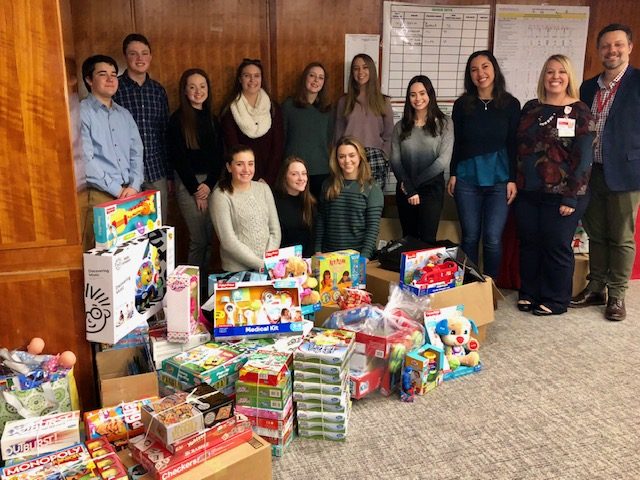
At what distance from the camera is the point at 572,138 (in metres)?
3.00

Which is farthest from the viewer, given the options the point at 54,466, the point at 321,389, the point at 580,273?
the point at 580,273

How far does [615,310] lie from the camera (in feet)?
10.5

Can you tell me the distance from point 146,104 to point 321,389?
2.01m

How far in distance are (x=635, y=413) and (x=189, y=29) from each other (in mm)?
3193

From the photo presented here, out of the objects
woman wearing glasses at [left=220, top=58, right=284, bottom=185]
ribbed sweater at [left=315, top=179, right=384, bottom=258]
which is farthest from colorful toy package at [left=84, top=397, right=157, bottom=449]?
woman wearing glasses at [left=220, top=58, right=284, bottom=185]

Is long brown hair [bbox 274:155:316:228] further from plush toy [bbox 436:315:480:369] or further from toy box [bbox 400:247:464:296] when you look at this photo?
plush toy [bbox 436:315:480:369]

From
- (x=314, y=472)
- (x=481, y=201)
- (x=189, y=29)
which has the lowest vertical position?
(x=314, y=472)

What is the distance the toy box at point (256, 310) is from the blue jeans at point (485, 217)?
1.44 m

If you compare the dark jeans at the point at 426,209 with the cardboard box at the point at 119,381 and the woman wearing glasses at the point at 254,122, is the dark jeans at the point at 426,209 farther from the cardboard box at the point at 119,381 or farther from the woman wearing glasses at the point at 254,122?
the cardboard box at the point at 119,381

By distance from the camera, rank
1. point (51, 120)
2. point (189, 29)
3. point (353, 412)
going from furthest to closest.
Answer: point (189, 29) → point (353, 412) → point (51, 120)

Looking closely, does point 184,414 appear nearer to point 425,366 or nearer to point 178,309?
point 178,309

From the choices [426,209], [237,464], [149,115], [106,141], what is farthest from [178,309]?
[426,209]

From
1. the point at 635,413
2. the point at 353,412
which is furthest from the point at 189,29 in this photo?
the point at 635,413

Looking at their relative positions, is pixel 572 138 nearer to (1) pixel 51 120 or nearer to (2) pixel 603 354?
(2) pixel 603 354
